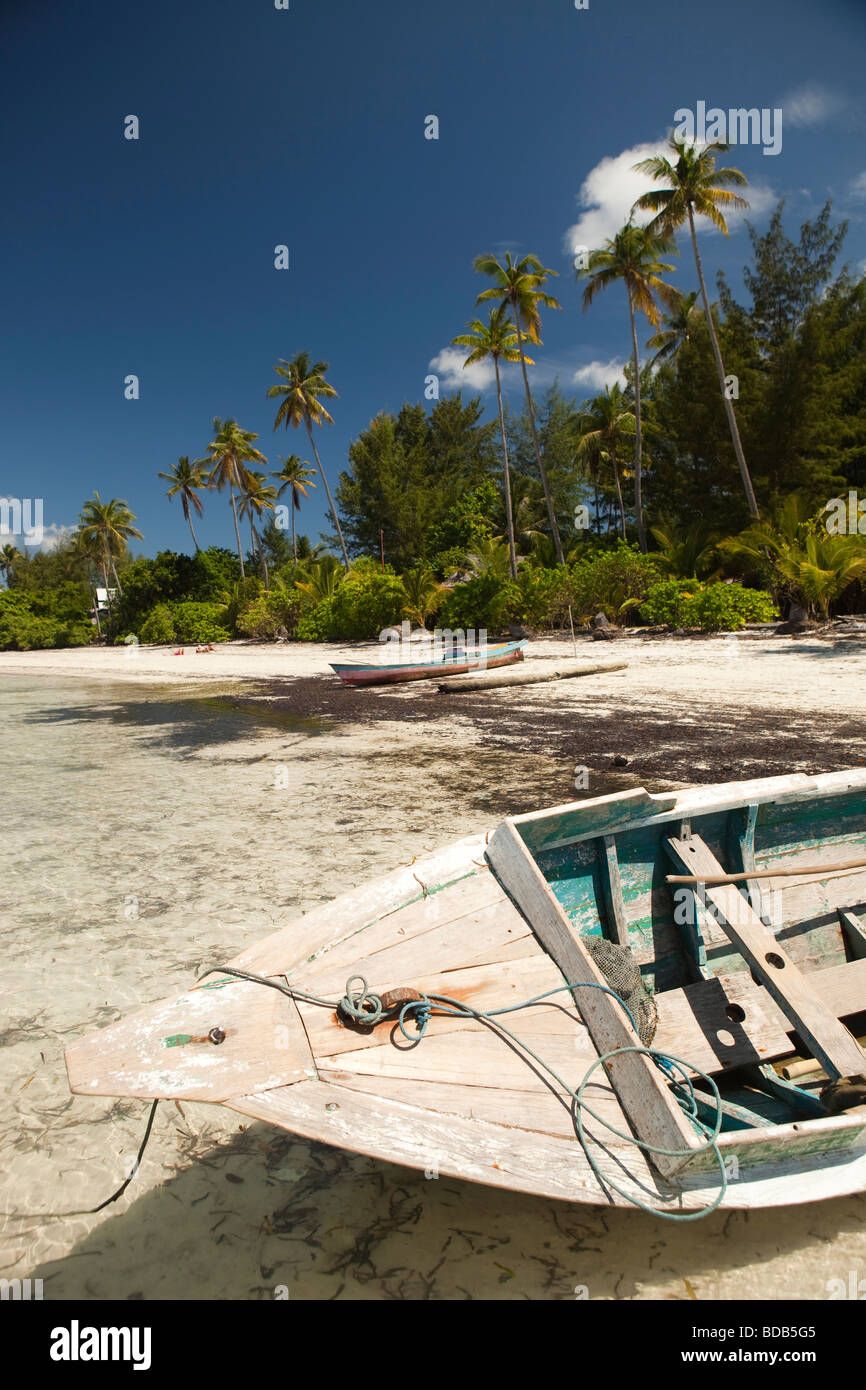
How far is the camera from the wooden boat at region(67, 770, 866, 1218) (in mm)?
1856

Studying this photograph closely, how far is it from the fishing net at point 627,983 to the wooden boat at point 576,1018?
0.02m

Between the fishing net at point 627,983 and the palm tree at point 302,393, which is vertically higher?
the palm tree at point 302,393

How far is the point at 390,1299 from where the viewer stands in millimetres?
2062

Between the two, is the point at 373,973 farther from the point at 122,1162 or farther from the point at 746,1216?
the point at 746,1216

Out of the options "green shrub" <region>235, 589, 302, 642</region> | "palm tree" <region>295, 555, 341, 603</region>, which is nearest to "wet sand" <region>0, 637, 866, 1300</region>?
"palm tree" <region>295, 555, 341, 603</region>

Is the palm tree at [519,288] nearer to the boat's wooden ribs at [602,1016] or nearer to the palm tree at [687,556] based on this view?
the palm tree at [687,556]

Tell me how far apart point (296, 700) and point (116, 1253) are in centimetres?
1391

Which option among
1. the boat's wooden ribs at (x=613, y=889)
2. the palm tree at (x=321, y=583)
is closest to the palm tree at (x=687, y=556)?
the palm tree at (x=321, y=583)

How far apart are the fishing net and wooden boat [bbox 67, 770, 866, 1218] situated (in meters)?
0.02

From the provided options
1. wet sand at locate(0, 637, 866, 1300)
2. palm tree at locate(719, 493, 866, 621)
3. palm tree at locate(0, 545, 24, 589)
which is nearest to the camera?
wet sand at locate(0, 637, 866, 1300)

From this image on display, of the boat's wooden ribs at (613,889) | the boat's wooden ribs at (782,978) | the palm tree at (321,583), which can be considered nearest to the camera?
the boat's wooden ribs at (782,978)

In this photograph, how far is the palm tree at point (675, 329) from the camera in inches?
1233

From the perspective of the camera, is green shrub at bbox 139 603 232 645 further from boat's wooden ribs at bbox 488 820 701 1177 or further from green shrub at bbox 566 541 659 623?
boat's wooden ribs at bbox 488 820 701 1177

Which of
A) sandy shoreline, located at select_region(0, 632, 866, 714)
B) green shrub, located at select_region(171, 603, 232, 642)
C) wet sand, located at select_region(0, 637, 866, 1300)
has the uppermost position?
green shrub, located at select_region(171, 603, 232, 642)
